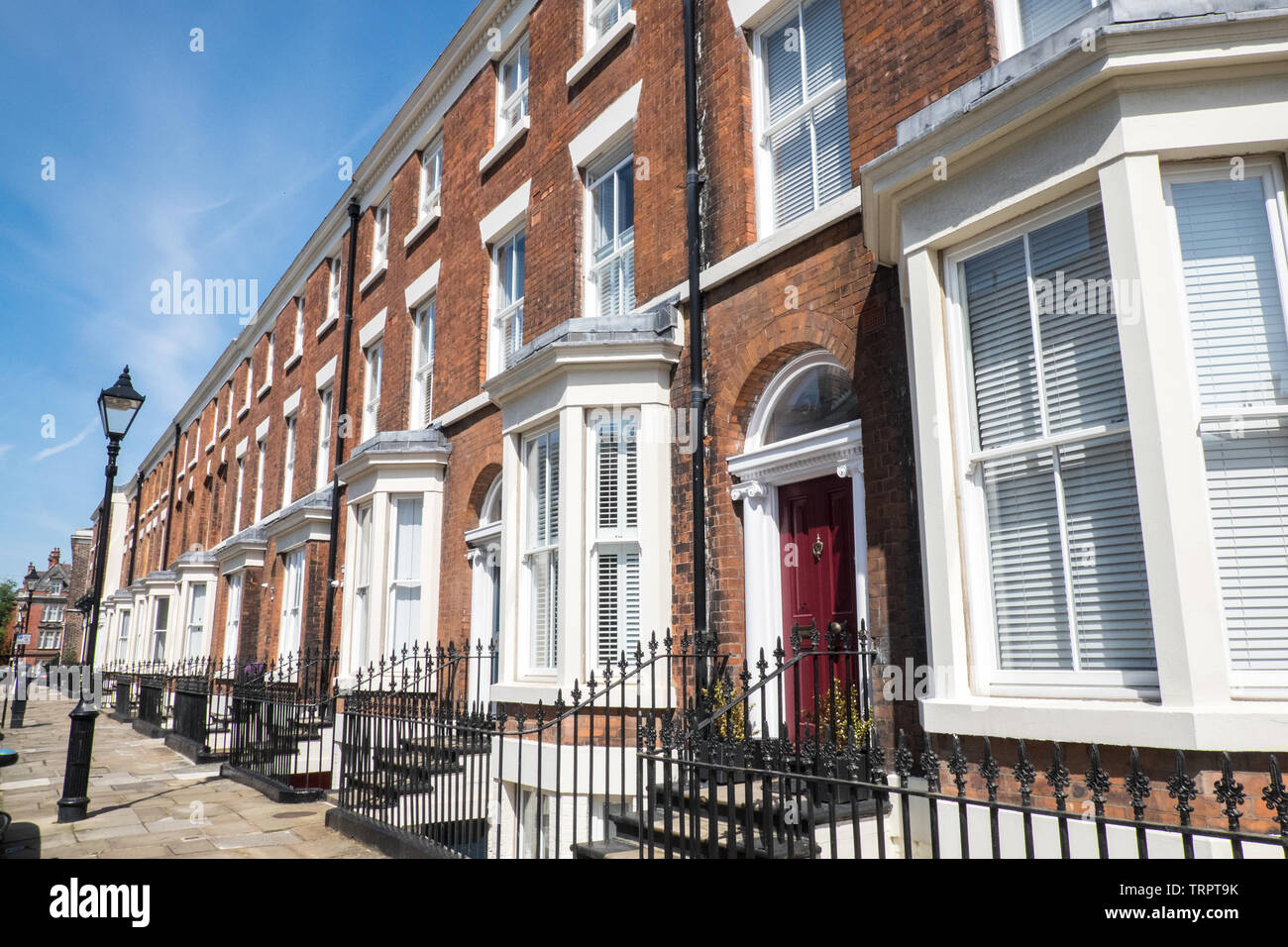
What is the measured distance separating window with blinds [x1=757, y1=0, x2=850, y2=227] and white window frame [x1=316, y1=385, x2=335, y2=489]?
11.8 m

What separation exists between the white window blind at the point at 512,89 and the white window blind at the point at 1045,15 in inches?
287

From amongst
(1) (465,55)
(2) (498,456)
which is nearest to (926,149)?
(2) (498,456)

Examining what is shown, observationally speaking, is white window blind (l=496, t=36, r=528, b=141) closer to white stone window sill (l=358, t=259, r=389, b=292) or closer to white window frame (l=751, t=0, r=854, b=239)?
white stone window sill (l=358, t=259, r=389, b=292)

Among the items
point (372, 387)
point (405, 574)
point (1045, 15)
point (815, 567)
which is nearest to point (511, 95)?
point (372, 387)

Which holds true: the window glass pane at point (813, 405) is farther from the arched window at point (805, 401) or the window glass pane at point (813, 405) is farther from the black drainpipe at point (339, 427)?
the black drainpipe at point (339, 427)

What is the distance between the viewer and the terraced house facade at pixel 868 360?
12.8 feet

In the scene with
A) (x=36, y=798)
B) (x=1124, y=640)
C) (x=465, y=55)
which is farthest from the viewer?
(x=465, y=55)

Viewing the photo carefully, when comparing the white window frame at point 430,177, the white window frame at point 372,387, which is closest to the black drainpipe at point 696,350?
the white window frame at point 430,177

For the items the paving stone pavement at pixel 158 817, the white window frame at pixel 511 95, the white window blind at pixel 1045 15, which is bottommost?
the paving stone pavement at pixel 158 817

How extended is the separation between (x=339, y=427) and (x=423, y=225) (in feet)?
14.2

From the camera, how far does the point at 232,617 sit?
813 inches

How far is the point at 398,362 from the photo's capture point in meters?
13.9

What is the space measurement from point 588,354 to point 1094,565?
483 centimetres
